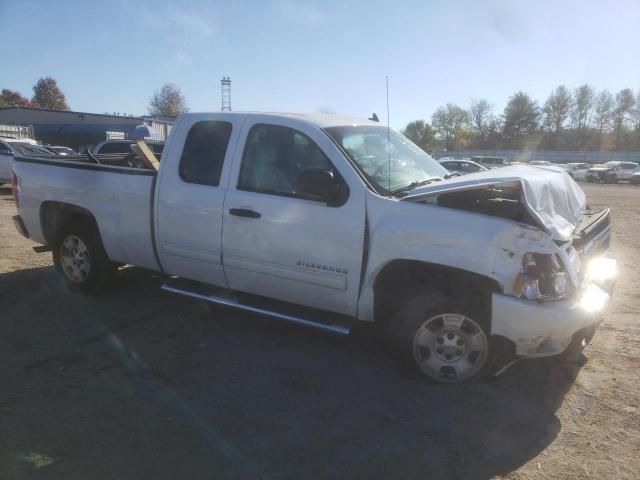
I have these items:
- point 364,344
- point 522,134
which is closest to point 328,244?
point 364,344

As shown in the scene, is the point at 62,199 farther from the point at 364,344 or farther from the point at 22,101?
the point at 22,101

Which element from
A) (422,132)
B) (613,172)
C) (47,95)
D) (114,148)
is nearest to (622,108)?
(422,132)

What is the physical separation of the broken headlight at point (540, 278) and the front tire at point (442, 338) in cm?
37

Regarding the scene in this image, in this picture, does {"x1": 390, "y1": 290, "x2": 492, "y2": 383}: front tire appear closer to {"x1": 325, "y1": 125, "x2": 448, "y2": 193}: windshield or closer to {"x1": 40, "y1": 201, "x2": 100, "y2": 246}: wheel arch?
{"x1": 325, "y1": 125, "x2": 448, "y2": 193}: windshield

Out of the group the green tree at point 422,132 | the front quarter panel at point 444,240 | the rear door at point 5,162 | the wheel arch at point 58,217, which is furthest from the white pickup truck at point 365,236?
the green tree at point 422,132

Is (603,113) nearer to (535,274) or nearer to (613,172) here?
(613,172)

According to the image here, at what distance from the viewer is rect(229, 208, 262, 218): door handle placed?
404cm

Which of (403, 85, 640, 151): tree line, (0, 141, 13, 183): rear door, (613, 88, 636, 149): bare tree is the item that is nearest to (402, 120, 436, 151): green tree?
(403, 85, 640, 151): tree line

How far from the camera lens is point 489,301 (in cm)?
341

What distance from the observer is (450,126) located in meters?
85.8

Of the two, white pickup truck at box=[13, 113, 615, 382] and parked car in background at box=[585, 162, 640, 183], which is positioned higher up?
parked car in background at box=[585, 162, 640, 183]

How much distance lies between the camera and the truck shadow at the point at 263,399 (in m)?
2.83

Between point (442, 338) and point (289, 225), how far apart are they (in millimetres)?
1404

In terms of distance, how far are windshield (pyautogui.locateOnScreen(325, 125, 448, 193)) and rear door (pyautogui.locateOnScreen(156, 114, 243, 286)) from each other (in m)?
0.97
